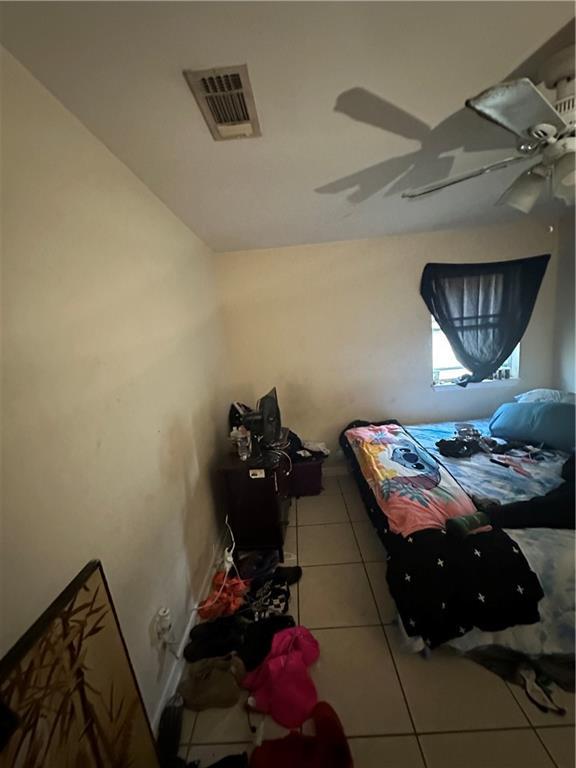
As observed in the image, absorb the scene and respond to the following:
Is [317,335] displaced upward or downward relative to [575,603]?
upward

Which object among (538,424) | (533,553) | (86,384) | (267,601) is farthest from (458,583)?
(86,384)

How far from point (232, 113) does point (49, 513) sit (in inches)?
51.2

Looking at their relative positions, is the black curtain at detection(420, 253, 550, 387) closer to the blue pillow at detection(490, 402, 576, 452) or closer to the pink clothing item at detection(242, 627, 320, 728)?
the blue pillow at detection(490, 402, 576, 452)

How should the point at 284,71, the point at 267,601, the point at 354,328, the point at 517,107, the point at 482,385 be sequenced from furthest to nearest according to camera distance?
the point at 354,328 < the point at 267,601 < the point at 482,385 < the point at 284,71 < the point at 517,107

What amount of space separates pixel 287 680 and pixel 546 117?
193 centimetres

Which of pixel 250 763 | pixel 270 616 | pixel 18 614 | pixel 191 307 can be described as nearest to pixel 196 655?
pixel 270 616

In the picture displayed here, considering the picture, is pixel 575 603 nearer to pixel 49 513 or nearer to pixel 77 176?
pixel 49 513

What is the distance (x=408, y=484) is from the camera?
1177 millimetres

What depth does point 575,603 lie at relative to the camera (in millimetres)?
651

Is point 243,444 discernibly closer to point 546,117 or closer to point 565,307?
point 565,307

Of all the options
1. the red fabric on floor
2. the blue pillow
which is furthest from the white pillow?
the red fabric on floor

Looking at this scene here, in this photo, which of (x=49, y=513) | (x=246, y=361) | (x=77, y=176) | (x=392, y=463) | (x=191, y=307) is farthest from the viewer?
(x=246, y=361)

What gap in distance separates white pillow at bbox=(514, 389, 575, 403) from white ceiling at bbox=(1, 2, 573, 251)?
63 centimetres

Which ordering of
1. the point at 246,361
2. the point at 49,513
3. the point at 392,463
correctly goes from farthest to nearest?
1. the point at 246,361
2. the point at 392,463
3. the point at 49,513
